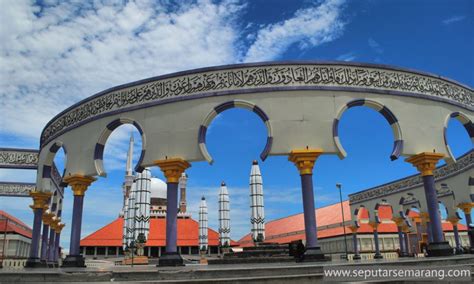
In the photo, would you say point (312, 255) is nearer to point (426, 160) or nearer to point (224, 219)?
point (426, 160)

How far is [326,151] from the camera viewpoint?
39.9ft

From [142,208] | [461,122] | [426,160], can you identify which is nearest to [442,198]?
[461,122]

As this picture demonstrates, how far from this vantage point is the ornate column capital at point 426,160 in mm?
13266

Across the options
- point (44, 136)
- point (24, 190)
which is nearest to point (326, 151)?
point (44, 136)

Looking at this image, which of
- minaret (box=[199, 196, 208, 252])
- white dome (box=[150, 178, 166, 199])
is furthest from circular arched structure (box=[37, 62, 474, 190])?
white dome (box=[150, 178, 166, 199])

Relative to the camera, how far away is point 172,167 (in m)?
12.5

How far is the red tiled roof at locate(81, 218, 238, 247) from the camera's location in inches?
1500

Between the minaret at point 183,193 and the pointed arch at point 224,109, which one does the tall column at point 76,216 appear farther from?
the minaret at point 183,193

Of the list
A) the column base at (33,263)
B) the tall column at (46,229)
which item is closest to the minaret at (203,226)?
the tall column at (46,229)

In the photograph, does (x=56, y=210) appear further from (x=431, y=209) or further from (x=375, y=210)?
(x=375, y=210)

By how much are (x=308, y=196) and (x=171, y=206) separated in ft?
14.8

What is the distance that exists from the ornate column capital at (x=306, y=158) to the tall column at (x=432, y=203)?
4.17 meters

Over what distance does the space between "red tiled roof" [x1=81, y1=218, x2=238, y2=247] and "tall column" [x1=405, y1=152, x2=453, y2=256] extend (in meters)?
Answer: 29.1

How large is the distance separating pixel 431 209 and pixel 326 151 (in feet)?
15.1
